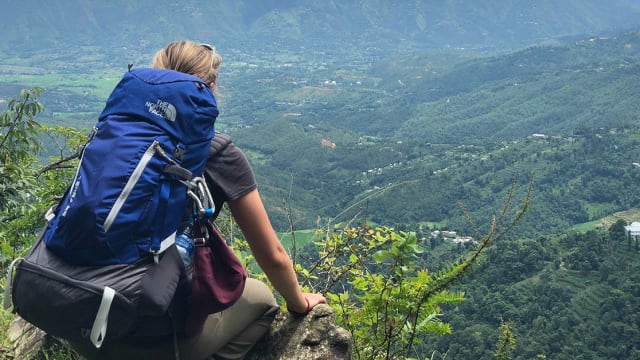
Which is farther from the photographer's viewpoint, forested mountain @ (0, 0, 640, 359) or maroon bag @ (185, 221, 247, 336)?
forested mountain @ (0, 0, 640, 359)

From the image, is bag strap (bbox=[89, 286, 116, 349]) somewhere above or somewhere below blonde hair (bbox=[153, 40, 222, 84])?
below

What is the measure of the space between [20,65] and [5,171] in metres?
173

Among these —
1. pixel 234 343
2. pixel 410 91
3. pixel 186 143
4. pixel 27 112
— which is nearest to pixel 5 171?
pixel 27 112

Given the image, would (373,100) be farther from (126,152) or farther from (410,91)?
(126,152)

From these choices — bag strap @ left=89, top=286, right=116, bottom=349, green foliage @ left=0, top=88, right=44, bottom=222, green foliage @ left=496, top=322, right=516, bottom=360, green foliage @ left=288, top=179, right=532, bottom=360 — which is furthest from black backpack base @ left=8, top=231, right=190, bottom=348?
green foliage @ left=0, top=88, right=44, bottom=222

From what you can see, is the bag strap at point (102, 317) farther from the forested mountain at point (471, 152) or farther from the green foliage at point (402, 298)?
the green foliage at point (402, 298)

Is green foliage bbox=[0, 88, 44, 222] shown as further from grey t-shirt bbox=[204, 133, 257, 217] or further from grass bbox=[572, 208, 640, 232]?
grass bbox=[572, 208, 640, 232]

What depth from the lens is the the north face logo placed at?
2.21 meters

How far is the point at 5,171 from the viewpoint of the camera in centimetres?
594

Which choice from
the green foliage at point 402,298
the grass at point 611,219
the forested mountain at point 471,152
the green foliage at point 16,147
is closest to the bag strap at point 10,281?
the forested mountain at point 471,152

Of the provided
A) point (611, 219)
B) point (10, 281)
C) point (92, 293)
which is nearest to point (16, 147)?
point (10, 281)

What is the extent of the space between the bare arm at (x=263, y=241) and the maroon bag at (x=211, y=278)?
11 centimetres

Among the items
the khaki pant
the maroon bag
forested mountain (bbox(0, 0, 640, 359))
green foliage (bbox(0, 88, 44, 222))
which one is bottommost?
forested mountain (bbox(0, 0, 640, 359))

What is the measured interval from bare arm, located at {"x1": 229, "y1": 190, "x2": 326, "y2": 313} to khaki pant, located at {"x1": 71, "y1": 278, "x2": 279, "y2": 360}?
205 millimetres
